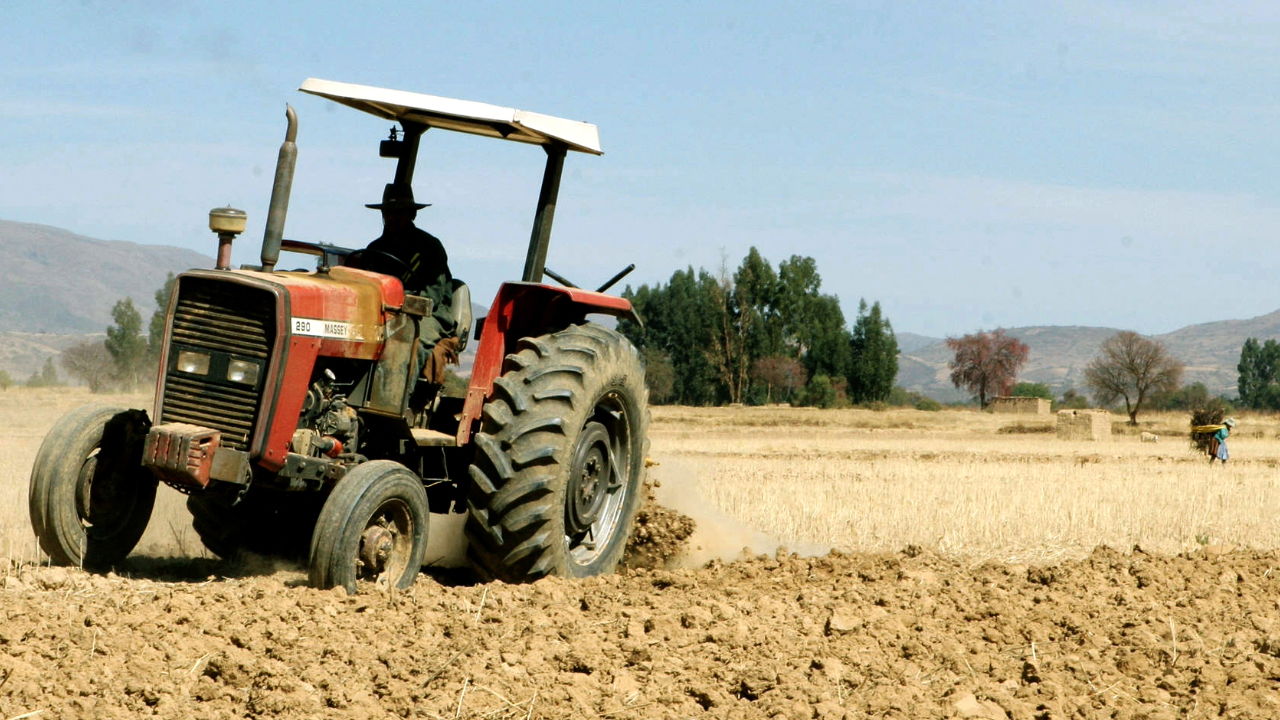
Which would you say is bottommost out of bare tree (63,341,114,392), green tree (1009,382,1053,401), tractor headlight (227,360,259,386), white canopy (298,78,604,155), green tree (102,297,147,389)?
bare tree (63,341,114,392)

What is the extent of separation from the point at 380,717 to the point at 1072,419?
31123 millimetres

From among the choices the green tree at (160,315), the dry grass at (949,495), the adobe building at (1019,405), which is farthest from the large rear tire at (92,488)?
the adobe building at (1019,405)

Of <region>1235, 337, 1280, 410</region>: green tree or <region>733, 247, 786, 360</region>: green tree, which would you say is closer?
<region>733, 247, 786, 360</region>: green tree

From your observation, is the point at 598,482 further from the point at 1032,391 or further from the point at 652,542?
the point at 1032,391

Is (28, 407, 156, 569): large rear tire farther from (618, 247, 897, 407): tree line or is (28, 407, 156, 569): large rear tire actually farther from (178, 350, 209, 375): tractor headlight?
(618, 247, 897, 407): tree line

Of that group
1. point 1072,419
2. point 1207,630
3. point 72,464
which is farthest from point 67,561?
point 1072,419

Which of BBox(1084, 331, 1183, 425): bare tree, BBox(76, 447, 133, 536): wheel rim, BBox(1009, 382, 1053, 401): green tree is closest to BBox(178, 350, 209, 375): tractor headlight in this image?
BBox(76, 447, 133, 536): wheel rim

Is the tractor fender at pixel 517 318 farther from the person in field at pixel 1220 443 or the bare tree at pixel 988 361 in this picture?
the bare tree at pixel 988 361

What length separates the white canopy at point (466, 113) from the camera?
645cm

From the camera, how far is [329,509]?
5367mm

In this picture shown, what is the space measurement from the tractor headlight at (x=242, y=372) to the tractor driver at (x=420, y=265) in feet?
3.99

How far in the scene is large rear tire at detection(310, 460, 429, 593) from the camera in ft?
17.6

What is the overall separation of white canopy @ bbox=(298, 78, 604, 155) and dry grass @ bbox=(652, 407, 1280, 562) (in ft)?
10.1

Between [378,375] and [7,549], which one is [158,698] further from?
[7,549]
